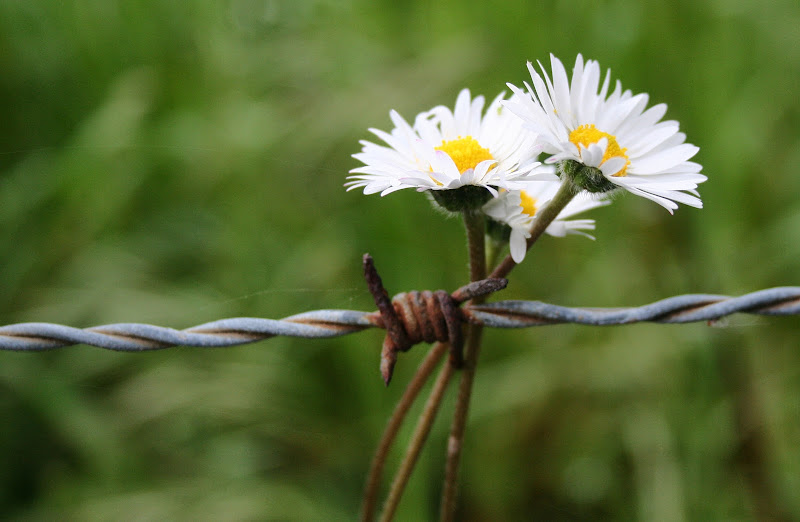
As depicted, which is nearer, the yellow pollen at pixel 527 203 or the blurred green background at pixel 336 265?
the yellow pollen at pixel 527 203

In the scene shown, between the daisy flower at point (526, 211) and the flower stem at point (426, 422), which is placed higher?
the daisy flower at point (526, 211)

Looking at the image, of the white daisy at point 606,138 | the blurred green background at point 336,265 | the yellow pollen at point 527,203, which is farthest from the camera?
the blurred green background at point 336,265

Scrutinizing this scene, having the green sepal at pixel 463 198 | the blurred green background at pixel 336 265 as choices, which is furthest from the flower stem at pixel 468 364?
the blurred green background at pixel 336 265

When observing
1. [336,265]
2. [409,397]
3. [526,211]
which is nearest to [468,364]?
[409,397]

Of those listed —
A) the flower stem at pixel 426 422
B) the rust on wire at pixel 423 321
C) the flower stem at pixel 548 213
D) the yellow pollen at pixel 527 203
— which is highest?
the yellow pollen at pixel 527 203

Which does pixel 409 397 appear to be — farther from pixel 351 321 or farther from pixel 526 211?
pixel 526 211

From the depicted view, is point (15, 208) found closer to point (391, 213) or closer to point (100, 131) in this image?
point (100, 131)

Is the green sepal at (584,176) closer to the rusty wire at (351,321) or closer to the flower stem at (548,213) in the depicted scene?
the flower stem at (548,213)

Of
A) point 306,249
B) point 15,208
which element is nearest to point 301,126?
point 306,249
